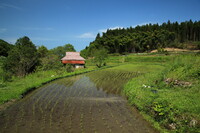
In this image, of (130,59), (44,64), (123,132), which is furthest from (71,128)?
(130,59)

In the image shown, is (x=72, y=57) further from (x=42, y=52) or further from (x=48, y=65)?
(x=42, y=52)

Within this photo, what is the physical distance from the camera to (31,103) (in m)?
7.42

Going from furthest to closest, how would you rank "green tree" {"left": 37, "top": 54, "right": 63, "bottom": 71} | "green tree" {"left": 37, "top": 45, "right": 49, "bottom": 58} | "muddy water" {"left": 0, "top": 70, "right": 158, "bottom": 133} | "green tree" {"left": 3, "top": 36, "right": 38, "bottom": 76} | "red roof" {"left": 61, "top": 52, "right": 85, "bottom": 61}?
1. "red roof" {"left": 61, "top": 52, "right": 85, "bottom": 61}
2. "green tree" {"left": 37, "top": 45, "right": 49, "bottom": 58}
3. "green tree" {"left": 37, "top": 54, "right": 63, "bottom": 71}
4. "green tree" {"left": 3, "top": 36, "right": 38, "bottom": 76}
5. "muddy water" {"left": 0, "top": 70, "right": 158, "bottom": 133}

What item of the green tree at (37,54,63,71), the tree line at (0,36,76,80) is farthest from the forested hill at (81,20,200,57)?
the tree line at (0,36,76,80)

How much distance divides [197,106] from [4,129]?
22.4 ft

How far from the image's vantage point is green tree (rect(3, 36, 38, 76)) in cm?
1695

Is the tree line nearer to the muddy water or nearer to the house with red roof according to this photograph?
the house with red roof

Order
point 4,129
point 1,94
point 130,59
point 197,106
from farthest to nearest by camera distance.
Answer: point 130,59 → point 1,94 → point 4,129 → point 197,106

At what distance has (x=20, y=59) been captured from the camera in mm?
17188

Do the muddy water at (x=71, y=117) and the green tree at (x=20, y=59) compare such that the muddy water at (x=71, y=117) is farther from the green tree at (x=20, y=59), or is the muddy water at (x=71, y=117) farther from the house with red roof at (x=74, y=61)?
the house with red roof at (x=74, y=61)

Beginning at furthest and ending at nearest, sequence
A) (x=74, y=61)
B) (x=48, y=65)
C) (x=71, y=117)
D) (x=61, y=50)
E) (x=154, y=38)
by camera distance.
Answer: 1. (x=61, y=50)
2. (x=154, y=38)
3. (x=74, y=61)
4. (x=48, y=65)
5. (x=71, y=117)

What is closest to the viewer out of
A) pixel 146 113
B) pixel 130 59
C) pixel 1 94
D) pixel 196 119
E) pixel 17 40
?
pixel 196 119

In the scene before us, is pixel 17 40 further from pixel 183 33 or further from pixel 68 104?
pixel 183 33

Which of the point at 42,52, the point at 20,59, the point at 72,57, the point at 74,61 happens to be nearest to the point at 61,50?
the point at 42,52
